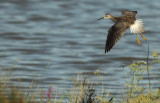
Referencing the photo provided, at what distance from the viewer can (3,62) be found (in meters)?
11.6

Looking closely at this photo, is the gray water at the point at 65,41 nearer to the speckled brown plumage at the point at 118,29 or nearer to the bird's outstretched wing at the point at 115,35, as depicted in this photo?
the speckled brown plumage at the point at 118,29

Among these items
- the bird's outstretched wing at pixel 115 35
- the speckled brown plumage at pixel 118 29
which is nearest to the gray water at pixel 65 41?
the speckled brown plumage at pixel 118 29

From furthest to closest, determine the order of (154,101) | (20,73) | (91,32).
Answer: (91,32) < (20,73) < (154,101)

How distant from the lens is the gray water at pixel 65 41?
10.8 m

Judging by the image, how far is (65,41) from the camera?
14422 millimetres

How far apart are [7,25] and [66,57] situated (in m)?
4.11

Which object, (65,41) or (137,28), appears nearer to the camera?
(137,28)

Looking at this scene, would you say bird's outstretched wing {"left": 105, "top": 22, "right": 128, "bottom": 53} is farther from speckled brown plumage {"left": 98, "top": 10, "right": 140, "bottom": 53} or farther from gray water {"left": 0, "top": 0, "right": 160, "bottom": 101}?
gray water {"left": 0, "top": 0, "right": 160, "bottom": 101}

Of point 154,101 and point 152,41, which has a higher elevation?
point 152,41

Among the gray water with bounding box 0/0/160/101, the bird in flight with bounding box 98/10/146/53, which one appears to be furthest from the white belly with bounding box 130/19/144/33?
the gray water with bounding box 0/0/160/101

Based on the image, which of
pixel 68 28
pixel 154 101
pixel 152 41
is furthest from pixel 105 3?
pixel 154 101

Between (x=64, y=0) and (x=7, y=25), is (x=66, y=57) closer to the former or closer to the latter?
(x=7, y=25)

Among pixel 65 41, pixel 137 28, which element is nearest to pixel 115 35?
A: pixel 137 28

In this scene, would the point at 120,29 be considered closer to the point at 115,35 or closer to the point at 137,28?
the point at 115,35
